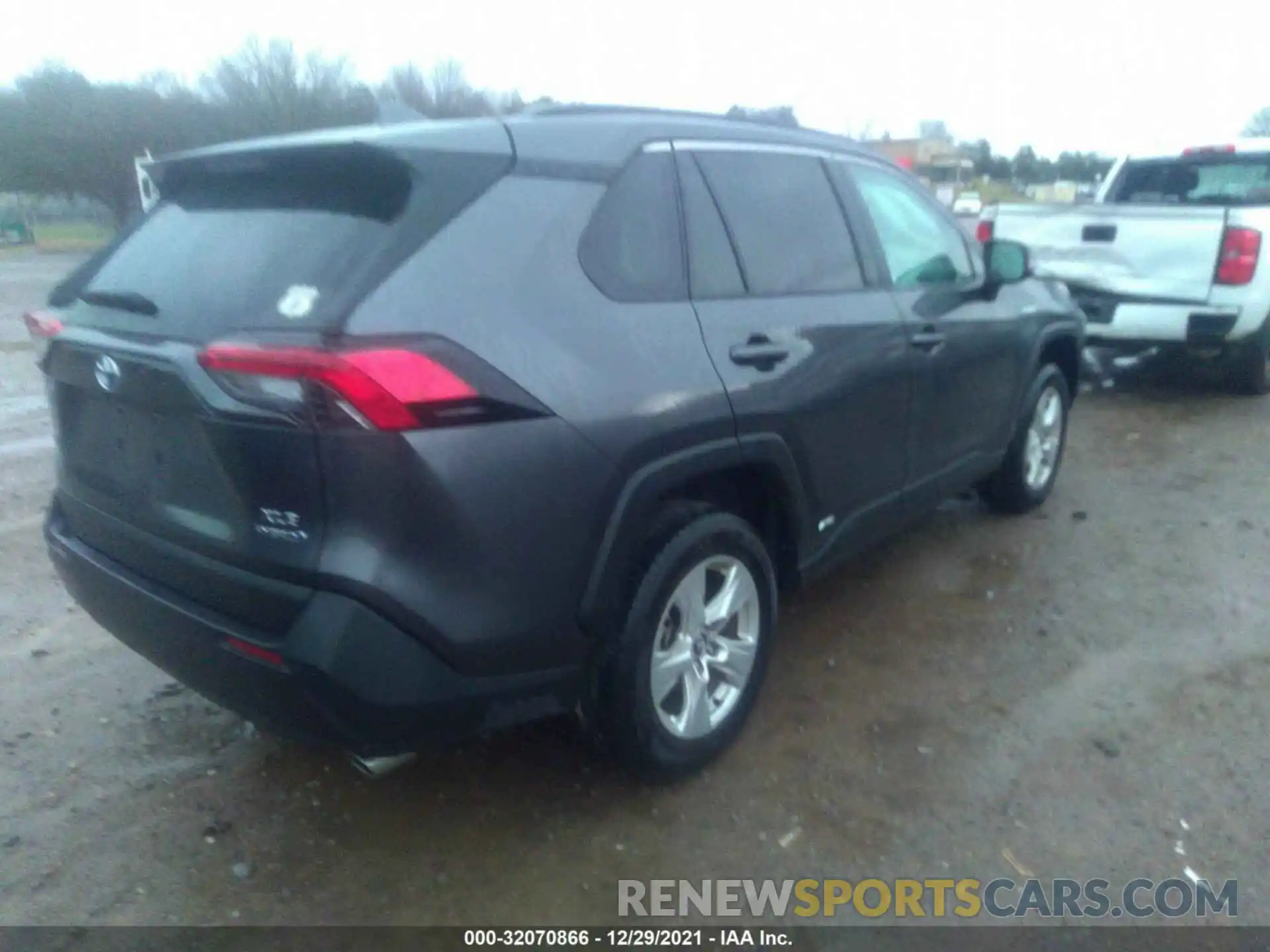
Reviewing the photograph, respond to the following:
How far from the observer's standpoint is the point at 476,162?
2.47m

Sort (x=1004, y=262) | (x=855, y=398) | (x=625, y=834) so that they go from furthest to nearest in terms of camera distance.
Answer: (x=1004, y=262)
(x=855, y=398)
(x=625, y=834)

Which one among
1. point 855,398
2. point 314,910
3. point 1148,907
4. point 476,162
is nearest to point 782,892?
point 1148,907

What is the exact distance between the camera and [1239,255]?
688 cm

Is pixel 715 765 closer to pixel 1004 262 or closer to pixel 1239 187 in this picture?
pixel 1004 262

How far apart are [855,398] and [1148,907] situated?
1722 millimetres

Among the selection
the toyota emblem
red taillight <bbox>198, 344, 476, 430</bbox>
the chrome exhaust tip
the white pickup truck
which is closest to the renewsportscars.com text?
the chrome exhaust tip

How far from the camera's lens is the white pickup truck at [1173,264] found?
6.93m

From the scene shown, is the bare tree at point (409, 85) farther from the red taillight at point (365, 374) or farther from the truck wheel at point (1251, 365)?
the red taillight at point (365, 374)

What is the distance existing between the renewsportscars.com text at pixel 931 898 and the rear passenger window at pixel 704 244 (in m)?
1.64

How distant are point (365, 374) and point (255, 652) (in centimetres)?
70

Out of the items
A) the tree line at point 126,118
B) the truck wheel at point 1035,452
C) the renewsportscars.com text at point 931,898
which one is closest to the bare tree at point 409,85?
the tree line at point 126,118

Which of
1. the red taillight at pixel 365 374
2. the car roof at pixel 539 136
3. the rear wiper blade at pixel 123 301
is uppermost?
the car roof at pixel 539 136

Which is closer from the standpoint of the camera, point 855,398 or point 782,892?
point 782,892

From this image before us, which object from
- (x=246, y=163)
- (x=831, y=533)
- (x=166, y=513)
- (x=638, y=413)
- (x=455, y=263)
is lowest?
(x=831, y=533)
